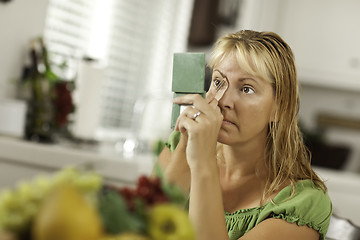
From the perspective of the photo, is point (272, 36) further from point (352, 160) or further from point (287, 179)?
point (352, 160)

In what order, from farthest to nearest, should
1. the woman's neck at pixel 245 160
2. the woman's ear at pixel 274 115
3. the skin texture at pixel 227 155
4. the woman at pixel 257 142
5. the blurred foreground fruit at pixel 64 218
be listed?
the woman's neck at pixel 245 160, the woman's ear at pixel 274 115, the woman at pixel 257 142, the skin texture at pixel 227 155, the blurred foreground fruit at pixel 64 218

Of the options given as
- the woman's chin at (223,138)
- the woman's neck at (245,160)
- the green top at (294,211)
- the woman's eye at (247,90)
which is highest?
the woman's eye at (247,90)

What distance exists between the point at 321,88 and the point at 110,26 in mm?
2179

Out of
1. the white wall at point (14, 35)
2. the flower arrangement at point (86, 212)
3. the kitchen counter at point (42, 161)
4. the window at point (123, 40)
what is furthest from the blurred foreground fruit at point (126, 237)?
the window at point (123, 40)

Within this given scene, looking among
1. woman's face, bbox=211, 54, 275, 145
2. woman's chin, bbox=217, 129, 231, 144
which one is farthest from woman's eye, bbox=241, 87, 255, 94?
woman's chin, bbox=217, 129, 231, 144

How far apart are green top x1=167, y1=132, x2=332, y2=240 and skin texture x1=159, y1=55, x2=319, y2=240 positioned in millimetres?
22

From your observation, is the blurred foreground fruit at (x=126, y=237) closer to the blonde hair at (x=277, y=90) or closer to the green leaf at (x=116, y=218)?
the green leaf at (x=116, y=218)

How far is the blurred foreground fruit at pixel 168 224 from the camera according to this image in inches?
17.7

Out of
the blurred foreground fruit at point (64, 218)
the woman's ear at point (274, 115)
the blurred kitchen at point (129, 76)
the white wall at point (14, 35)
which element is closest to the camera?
the blurred foreground fruit at point (64, 218)

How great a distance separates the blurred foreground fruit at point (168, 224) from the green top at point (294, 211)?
83 centimetres

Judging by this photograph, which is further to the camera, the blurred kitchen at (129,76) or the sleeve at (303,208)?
the blurred kitchen at (129,76)

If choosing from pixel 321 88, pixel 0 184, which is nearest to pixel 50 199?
pixel 0 184

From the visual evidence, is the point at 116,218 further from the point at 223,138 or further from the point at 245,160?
the point at 245,160

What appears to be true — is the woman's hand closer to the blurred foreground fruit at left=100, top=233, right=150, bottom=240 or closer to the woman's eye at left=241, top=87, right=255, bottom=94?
the woman's eye at left=241, top=87, right=255, bottom=94
